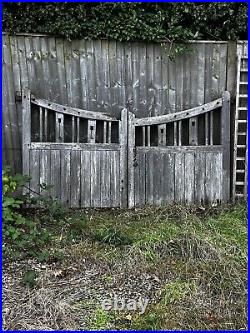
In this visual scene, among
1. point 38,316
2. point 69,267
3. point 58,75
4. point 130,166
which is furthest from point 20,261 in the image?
point 58,75

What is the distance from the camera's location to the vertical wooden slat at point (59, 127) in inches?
231

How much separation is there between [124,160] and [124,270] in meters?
1.90

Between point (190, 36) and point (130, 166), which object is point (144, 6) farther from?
point (130, 166)

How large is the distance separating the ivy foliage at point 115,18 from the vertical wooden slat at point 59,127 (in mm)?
997

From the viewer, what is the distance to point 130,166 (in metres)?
5.89

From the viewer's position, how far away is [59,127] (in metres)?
5.89

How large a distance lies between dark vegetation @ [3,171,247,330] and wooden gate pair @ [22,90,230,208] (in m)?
0.42

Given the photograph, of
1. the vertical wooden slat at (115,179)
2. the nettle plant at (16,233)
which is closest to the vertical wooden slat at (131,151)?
the vertical wooden slat at (115,179)

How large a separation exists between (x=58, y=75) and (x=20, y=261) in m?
2.55

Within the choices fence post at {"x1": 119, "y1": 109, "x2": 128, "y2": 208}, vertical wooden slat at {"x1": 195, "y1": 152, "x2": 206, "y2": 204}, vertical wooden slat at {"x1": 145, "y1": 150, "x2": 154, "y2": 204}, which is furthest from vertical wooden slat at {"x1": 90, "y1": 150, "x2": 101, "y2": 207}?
vertical wooden slat at {"x1": 195, "y1": 152, "x2": 206, "y2": 204}

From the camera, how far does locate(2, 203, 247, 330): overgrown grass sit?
372cm

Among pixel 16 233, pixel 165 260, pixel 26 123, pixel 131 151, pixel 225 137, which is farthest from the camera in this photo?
pixel 225 137

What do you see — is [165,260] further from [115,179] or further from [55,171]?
[55,171]

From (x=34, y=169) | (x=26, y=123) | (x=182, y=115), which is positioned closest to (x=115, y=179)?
(x=34, y=169)
